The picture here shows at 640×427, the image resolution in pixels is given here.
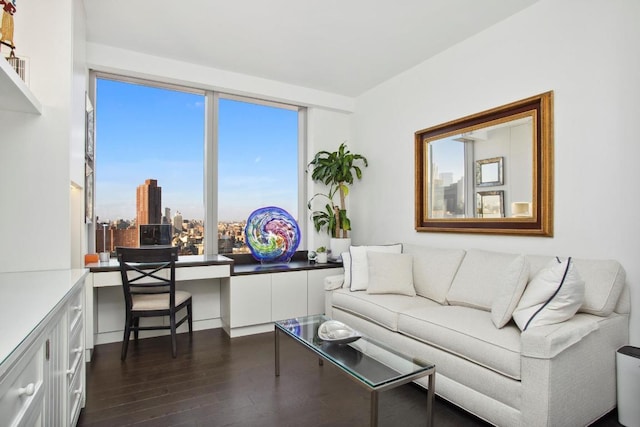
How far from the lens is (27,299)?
4.75 feet

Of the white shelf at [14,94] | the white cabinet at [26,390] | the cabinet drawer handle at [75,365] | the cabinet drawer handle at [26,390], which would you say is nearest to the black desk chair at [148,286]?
the cabinet drawer handle at [75,365]

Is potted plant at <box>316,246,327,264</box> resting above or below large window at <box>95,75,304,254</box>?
below

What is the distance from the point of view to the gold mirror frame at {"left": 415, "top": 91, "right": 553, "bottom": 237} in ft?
8.55

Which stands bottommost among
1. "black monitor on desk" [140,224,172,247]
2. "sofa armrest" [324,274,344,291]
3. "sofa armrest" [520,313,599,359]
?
"sofa armrest" [324,274,344,291]

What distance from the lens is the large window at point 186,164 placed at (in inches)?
145

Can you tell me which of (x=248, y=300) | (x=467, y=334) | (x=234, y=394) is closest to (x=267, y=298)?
(x=248, y=300)

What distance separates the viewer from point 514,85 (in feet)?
9.40

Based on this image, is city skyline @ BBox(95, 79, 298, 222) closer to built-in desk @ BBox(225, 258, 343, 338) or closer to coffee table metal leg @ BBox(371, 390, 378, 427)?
built-in desk @ BBox(225, 258, 343, 338)

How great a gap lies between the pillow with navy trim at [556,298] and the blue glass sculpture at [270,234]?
2.58 meters

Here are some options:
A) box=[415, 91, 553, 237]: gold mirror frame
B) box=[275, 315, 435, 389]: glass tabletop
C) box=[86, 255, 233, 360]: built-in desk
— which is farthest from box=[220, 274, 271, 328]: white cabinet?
box=[415, 91, 553, 237]: gold mirror frame

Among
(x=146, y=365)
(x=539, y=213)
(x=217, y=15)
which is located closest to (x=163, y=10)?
(x=217, y=15)

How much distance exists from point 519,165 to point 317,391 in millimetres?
2233

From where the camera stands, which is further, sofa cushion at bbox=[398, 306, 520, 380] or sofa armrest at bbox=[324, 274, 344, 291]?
sofa armrest at bbox=[324, 274, 344, 291]

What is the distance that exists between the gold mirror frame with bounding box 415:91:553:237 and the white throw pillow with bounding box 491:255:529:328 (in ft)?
1.70
